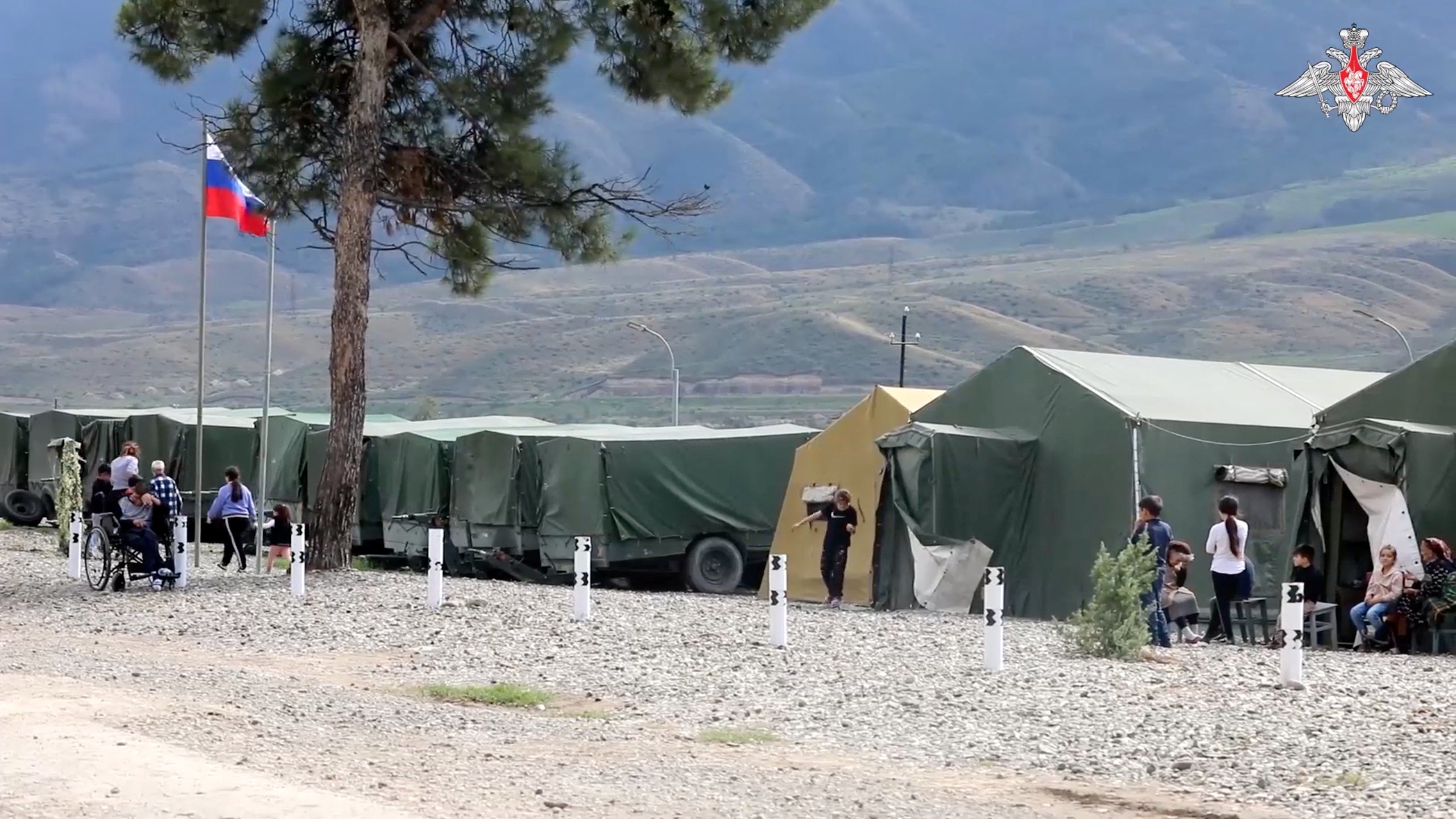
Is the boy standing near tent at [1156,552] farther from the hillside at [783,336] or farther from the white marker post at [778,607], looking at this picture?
the hillside at [783,336]

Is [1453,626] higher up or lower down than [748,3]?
lower down

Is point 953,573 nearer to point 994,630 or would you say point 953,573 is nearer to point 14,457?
point 994,630

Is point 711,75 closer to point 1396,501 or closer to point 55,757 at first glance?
point 1396,501

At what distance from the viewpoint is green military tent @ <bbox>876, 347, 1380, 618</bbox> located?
795 inches

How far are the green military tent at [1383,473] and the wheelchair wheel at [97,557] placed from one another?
1225cm

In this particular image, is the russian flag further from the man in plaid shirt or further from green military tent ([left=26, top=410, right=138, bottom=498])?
green military tent ([left=26, top=410, right=138, bottom=498])

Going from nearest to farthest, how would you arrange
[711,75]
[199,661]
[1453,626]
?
[199,661] → [1453,626] → [711,75]

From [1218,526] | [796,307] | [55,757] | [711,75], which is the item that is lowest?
[55,757]

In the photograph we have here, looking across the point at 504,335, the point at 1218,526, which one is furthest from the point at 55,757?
the point at 504,335

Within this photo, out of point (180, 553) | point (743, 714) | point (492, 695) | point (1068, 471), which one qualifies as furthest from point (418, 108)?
point (743, 714)

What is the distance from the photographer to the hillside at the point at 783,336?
12525cm

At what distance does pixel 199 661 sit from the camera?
14117 mm

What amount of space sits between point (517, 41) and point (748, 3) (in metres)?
2.88

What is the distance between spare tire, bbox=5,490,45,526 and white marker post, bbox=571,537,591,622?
Answer: 2215cm
